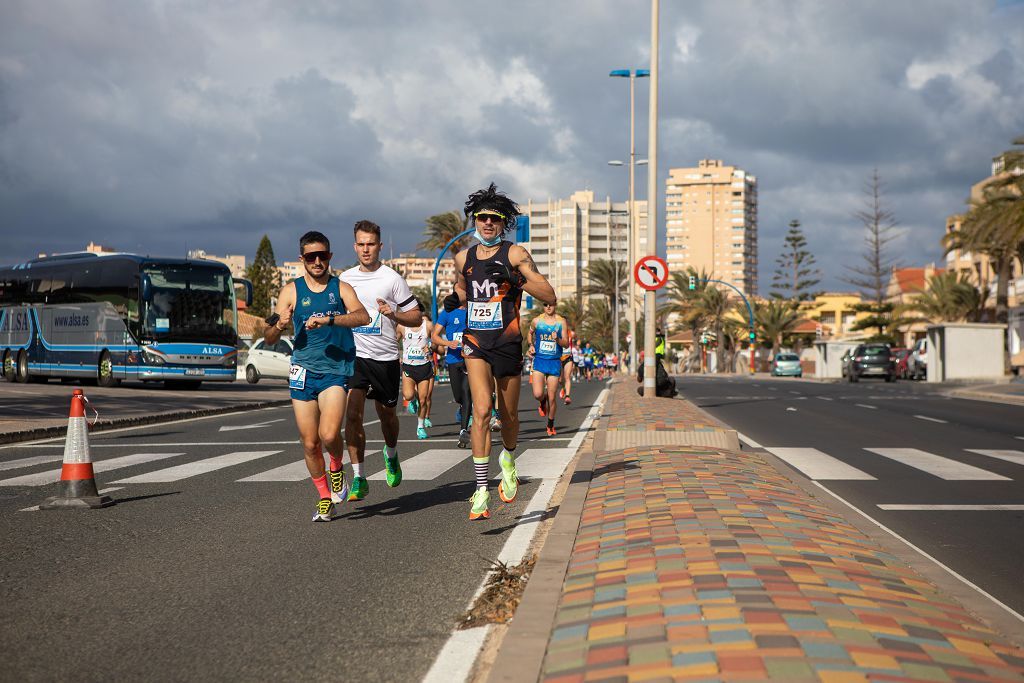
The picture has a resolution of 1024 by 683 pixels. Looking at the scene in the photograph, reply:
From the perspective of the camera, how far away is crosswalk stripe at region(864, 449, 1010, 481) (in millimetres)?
9734

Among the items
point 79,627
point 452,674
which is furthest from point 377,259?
point 452,674

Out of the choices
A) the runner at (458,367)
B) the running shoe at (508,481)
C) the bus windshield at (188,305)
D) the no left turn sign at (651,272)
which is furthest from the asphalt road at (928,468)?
the bus windshield at (188,305)

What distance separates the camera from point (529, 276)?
6.75m

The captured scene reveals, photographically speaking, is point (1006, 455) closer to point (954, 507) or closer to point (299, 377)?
point (954, 507)

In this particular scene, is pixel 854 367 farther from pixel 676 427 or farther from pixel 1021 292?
pixel 676 427

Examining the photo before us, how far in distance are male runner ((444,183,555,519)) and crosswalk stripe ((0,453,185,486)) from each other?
4.03m

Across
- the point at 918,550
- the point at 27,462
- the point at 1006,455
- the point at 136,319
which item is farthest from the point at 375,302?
the point at 136,319

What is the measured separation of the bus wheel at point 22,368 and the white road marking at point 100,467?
24310mm

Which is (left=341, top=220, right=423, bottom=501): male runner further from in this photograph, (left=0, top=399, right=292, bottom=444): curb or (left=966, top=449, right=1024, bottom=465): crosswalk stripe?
(left=0, top=399, right=292, bottom=444): curb

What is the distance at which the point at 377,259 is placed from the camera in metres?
7.86

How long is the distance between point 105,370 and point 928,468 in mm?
24785

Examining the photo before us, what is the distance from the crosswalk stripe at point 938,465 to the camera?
973 centimetres

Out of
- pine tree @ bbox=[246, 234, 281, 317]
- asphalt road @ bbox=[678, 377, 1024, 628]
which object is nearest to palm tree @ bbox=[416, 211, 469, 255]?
asphalt road @ bbox=[678, 377, 1024, 628]

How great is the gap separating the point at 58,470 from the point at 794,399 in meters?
20.2
